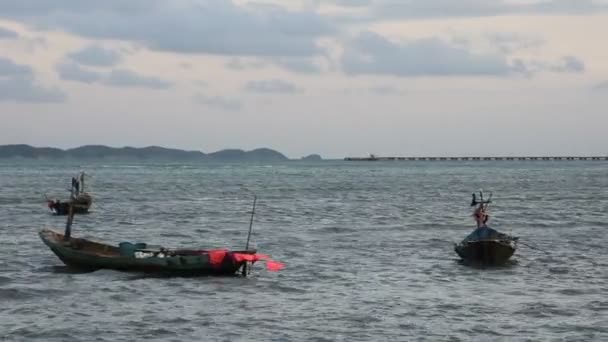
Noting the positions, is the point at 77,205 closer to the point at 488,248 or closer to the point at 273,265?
the point at 273,265

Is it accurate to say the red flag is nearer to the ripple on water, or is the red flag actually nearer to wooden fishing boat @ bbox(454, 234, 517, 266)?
the ripple on water

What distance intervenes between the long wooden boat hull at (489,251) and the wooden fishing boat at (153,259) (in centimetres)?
962

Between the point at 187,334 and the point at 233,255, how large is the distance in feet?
35.4

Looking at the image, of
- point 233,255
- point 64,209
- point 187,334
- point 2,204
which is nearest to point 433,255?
point 233,255

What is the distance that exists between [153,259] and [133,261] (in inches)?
43.2

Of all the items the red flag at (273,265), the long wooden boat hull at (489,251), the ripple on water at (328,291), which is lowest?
the ripple on water at (328,291)

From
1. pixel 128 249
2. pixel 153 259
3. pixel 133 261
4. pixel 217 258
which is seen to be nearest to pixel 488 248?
pixel 217 258

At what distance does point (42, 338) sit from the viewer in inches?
1253

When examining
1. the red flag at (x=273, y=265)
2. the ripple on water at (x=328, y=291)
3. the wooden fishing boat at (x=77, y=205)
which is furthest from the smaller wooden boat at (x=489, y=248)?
the wooden fishing boat at (x=77, y=205)

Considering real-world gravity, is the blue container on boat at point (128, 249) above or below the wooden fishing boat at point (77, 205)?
above

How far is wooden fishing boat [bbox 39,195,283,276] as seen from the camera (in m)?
43.2

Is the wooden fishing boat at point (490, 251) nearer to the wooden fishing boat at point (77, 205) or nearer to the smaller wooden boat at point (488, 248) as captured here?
the smaller wooden boat at point (488, 248)

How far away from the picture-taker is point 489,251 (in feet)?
158

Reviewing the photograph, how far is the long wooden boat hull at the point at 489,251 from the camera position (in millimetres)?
47969
